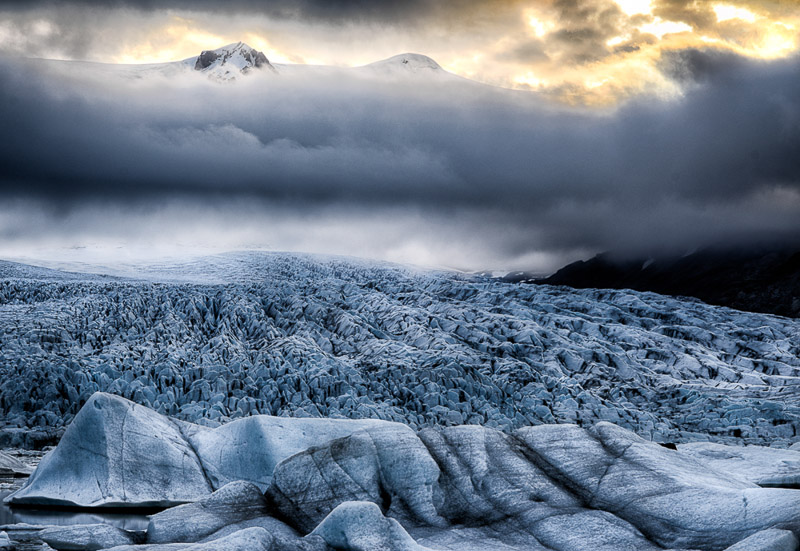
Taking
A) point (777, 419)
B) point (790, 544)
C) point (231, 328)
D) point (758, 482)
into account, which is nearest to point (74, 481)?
point (790, 544)

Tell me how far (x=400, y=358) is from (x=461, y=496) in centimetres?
2480

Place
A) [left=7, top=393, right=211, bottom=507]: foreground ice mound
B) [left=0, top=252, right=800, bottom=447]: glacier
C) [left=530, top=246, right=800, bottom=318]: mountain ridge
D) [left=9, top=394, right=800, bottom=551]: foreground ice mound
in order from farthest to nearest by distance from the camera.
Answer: [left=530, top=246, right=800, bottom=318]: mountain ridge
[left=0, top=252, right=800, bottom=447]: glacier
[left=7, top=393, right=211, bottom=507]: foreground ice mound
[left=9, top=394, right=800, bottom=551]: foreground ice mound

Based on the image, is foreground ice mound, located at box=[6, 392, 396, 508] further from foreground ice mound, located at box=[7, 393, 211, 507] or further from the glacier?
Result: the glacier

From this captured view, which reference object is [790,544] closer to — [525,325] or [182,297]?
[525,325]

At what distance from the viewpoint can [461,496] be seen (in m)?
15.2

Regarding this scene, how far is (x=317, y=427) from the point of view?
64.8 feet

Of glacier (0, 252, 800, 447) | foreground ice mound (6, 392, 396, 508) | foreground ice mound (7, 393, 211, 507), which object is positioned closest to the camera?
foreground ice mound (7, 393, 211, 507)

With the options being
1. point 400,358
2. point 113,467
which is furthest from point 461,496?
point 400,358

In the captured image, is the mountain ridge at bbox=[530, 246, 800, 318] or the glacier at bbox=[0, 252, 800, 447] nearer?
the glacier at bbox=[0, 252, 800, 447]

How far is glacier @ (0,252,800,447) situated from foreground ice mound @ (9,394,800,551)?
14.3 metres

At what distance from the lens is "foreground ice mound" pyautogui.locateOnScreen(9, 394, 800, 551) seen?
12.6m

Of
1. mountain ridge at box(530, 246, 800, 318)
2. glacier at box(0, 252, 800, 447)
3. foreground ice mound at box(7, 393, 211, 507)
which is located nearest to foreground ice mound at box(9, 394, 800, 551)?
foreground ice mound at box(7, 393, 211, 507)

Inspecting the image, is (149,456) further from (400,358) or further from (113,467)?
(400,358)

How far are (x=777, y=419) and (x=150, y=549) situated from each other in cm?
3159
